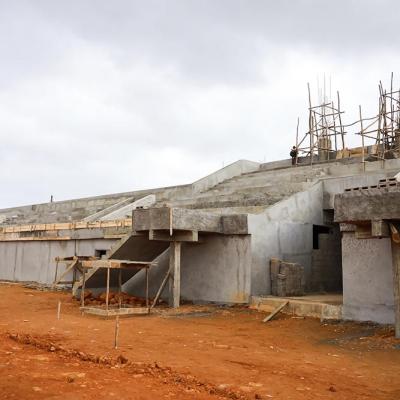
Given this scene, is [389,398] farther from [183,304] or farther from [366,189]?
[183,304]

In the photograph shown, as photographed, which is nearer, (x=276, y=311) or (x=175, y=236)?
(x=276, y=311)

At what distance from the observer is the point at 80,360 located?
23.4 feet

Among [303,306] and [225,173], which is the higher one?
[225,173]

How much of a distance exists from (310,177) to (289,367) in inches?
519

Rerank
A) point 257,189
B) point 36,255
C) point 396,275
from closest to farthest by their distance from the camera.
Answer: point 396,275 → point 257,189 → point 36,255

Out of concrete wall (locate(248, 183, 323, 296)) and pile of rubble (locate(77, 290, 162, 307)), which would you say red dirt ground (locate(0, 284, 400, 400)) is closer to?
concrete wall (locate(248, 183, 323, 296))

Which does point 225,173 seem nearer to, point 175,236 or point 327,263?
point 327,263

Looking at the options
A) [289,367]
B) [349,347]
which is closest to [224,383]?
[289,367]

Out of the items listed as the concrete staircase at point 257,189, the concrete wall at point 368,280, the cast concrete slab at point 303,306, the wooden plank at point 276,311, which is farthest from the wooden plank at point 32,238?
the concrete wall at point 368,280

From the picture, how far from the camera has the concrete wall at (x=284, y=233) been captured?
557 inches

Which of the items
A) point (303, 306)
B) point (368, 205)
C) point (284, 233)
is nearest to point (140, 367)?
point (368, 205)

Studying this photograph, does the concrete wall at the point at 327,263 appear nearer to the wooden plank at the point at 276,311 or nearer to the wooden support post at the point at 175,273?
the wooden plank at the point at 276,311

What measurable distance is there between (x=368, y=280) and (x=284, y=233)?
170 inches

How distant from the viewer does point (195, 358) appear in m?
7.58
